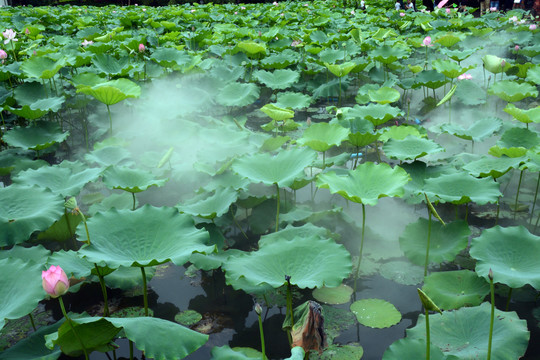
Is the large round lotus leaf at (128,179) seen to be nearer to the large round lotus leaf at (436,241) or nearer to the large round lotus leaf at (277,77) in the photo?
the large round lotus leaf at (436,241)

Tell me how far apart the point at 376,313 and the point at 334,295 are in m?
0.21

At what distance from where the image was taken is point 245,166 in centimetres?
226

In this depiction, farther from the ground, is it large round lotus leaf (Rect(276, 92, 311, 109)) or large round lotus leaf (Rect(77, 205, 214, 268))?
large round lotus leaf (Rect(77, 205, 214, 268))

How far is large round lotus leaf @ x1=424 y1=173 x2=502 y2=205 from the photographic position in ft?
6.52

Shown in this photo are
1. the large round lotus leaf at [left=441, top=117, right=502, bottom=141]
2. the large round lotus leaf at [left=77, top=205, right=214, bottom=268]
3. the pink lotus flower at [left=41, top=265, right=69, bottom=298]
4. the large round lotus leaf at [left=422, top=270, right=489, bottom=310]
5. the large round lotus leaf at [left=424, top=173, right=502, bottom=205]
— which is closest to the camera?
the pink lotus flower at [left=41, top=265, right=69, bottom=298]

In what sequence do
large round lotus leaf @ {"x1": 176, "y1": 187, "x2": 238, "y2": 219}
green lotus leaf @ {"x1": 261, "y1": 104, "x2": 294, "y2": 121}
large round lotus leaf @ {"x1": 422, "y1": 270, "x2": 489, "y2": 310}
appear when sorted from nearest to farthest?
1. large round lotus leaf @ {"x1": 422, "y1": 270, "x2": 489, "y2": 310}
2. large round lotus leaf @ {"x1": 176, "y1": 187, "x2": 238, "y2": 219}
3. green lotus leaf @ {"x1": 261, "y1": 104, "x2": 294, "y2": 121}

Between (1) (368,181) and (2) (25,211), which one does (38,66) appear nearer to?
(2) (25,211)

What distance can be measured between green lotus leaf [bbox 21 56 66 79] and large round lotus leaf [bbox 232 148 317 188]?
2141 millimetres

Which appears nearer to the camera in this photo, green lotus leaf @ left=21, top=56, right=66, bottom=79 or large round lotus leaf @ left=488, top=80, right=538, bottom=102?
large round lotus leaf @ left=488, top=80, right=538, bottom=102

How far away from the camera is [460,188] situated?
210cm

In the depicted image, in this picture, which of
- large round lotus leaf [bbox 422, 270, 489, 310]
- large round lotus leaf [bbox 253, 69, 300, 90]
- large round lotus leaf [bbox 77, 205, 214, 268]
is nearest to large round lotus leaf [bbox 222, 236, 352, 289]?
large round lotus leaf [bbox 77, 205, 214, 268]

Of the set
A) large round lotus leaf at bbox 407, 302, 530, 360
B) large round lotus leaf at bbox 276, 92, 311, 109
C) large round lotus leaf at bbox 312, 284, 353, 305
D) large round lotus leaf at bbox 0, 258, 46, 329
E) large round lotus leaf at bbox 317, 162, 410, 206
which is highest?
large round lotus leaf at bbox 0, 258, 46, 329

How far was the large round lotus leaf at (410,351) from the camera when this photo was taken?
1396mm

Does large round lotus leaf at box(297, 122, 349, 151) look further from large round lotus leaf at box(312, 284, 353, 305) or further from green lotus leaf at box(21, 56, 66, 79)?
green lotus leaf at box(21, 56, 66, 79)
